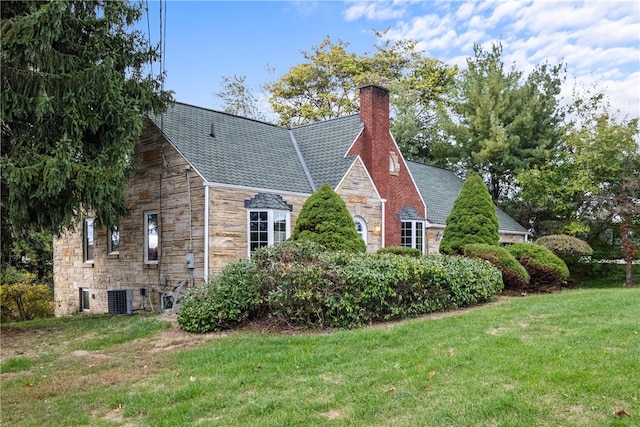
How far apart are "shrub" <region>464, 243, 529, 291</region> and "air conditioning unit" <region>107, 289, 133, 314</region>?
31.6 feet

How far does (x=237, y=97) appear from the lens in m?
34.8

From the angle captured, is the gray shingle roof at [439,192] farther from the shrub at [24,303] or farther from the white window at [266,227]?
the shrub at [24,303]

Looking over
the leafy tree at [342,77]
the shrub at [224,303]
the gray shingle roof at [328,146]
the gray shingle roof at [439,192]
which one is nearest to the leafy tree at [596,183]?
the gray shingle roof at [439,192]

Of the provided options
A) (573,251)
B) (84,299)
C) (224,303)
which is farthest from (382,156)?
(84,299)

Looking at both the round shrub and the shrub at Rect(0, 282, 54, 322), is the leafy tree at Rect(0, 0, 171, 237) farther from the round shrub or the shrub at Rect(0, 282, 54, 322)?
the round shrub

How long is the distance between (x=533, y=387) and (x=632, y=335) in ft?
8.51

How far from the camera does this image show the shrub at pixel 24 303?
55.5 ft

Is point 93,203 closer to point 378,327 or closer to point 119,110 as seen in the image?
point 119,110

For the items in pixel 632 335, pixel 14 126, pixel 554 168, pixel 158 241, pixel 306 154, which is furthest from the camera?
pixel 554 168

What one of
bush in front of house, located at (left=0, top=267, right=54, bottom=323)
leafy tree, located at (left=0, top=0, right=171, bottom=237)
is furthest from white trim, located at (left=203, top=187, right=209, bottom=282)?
bush in front of house, located at (left=0, top=267, right=54, bottom=323)

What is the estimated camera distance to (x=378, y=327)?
8.23 meters

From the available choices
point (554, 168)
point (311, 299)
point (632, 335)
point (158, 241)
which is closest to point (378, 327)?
point (311, 299)

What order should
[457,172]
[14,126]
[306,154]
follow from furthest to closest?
[457,172], [306,154], [14,126]

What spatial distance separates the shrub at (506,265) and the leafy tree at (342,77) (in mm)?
19770
